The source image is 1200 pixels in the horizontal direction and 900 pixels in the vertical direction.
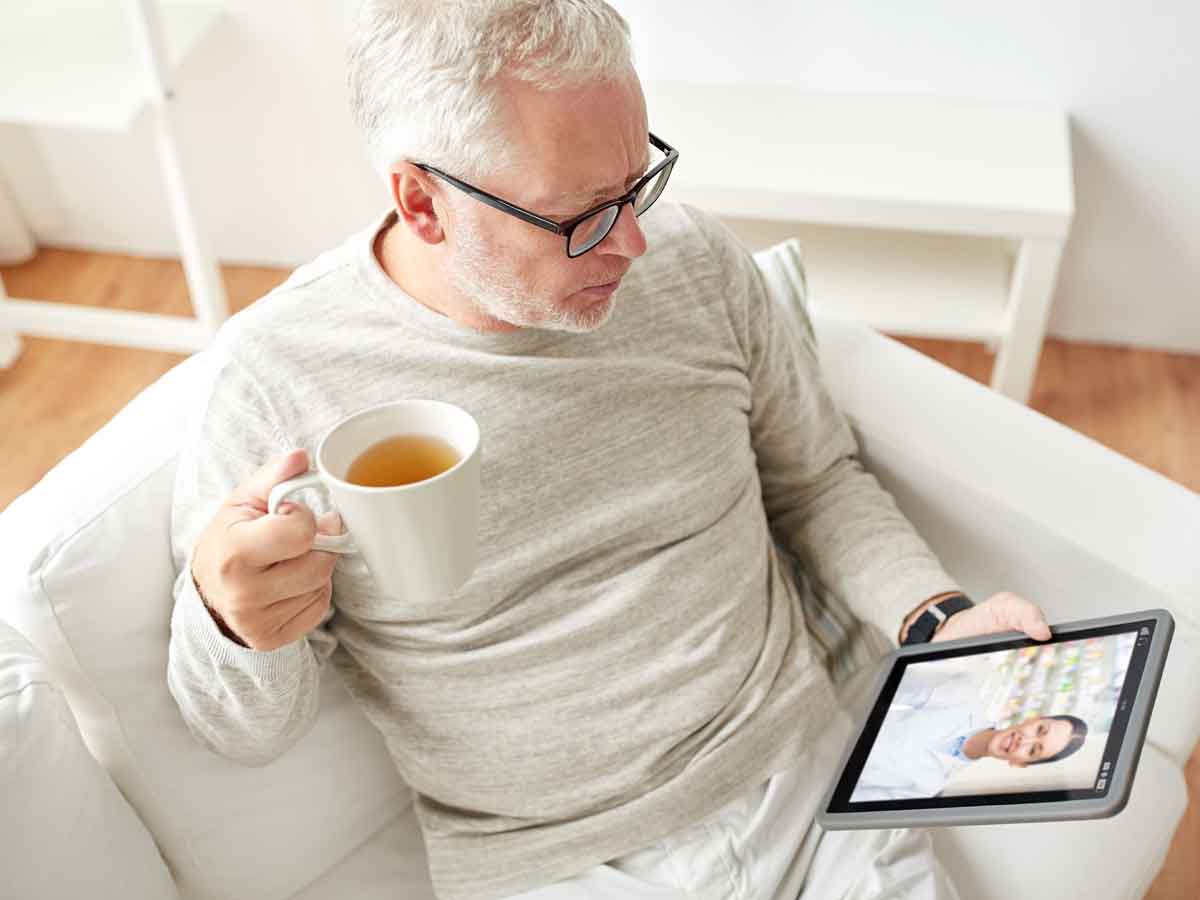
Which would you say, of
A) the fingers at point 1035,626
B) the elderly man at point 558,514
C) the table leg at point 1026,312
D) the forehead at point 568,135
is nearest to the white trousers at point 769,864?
the elderly man at point 558,514

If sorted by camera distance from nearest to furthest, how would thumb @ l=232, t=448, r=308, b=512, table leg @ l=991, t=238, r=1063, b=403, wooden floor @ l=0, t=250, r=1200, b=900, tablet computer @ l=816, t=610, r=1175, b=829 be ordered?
thumb @ l=232, t=448, r=308, b=512 < tablet computer @ l=816, t=610, r=1175, b=829 < table leg @ l=991, t=238, r=1063, b=403 < wooden floor @ l=0, t=250, r=1200, b=900

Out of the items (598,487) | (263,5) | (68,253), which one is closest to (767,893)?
(598,487)

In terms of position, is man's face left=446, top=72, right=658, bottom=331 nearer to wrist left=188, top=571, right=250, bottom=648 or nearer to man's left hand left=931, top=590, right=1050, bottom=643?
wrist left=188, top=571, right=250, bottom=648

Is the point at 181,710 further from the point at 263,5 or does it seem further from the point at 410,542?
the point at 263,5

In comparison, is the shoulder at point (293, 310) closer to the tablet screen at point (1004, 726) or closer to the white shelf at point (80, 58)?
the tablet screen at point (1004, 726)

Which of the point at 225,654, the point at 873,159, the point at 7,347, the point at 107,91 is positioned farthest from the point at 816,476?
the point at 7,347

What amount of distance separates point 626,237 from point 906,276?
128 centimetres

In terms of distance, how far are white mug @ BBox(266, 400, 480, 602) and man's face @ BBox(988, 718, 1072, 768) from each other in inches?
18.6

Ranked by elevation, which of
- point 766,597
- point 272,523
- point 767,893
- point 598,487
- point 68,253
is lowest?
point 68,253

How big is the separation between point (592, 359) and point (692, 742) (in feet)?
1.20

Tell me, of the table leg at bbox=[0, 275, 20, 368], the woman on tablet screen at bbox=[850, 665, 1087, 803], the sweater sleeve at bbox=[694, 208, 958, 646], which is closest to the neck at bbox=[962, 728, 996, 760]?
the woman on tablet screen at bbox=[850, 665, 1087, 803]

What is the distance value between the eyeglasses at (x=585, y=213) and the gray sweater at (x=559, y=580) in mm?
137

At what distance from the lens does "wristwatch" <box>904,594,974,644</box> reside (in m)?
1.26

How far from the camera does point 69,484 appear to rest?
118 centimetres
